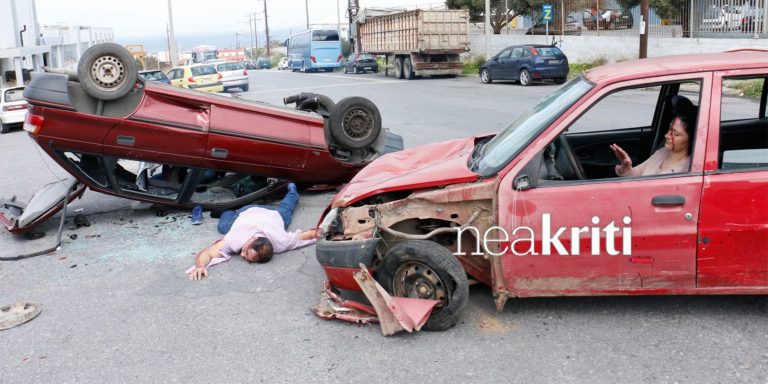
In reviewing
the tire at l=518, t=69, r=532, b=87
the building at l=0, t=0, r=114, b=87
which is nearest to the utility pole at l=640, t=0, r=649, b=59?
the tire at l=518, t=69, r=532, b=87

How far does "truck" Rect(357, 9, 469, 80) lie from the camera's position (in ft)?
102

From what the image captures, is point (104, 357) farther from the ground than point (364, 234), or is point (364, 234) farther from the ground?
point (364, 234)

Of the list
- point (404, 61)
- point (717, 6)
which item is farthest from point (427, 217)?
point (404, 61)

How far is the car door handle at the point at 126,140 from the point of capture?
6.96m

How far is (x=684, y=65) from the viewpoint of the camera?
411 centimetres

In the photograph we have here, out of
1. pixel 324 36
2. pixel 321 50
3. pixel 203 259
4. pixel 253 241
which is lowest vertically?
pixel 203 259

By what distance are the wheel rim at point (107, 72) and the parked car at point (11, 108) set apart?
48.0 feet

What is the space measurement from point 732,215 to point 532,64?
69.7 feet

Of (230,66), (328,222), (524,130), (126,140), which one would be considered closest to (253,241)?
(328,222)

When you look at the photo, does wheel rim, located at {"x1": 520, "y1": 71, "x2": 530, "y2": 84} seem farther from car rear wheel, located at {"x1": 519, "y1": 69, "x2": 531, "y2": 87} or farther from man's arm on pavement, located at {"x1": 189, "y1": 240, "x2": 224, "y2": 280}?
man's arm on pavement, located at {"x1": 189, "y1": 240, "x2": 224, "y2": 280}

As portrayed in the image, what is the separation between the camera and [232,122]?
7391 millimetres

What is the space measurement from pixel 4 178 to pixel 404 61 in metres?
24.2

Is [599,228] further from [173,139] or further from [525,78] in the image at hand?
[525,78]

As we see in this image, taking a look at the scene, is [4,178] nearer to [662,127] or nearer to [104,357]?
Answer: [104,357]
